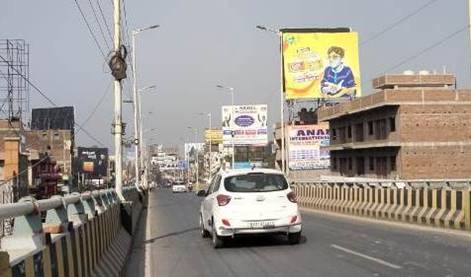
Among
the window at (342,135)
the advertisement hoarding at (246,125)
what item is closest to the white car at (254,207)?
the advertisement hoarding at (246,125)

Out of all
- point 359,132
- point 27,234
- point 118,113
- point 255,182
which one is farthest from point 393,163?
point 27,234

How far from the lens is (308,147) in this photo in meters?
76.6

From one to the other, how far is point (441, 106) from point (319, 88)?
10.6 meters

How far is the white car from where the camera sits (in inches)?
608

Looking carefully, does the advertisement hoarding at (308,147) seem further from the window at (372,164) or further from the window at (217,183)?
the window at (217,183)

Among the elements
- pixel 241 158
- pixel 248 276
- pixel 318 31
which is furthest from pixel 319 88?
pixel 241 158

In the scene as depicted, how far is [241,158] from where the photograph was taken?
12838 cm

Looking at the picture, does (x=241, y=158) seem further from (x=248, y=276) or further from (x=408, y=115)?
(x=248, y=276)

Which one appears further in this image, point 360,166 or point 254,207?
point 360,166

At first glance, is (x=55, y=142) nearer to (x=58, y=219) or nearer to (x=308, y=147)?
(x=308, y=147)

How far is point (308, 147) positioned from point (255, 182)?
61.1 m

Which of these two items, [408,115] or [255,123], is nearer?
[408,115]

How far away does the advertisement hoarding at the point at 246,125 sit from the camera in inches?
2813

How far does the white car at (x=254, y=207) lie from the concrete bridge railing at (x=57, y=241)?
158 inches
